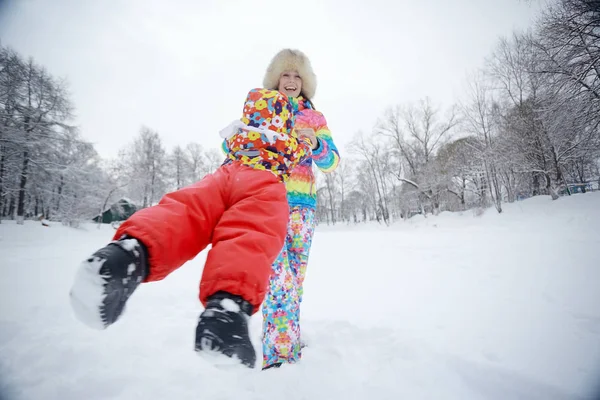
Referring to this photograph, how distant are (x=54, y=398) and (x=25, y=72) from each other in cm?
1486

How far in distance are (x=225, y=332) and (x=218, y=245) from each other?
0.29m

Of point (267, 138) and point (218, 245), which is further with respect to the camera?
point (267, 138)

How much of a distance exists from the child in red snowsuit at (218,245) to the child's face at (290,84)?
60 cm

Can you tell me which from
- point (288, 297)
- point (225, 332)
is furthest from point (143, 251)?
point (288, 297)

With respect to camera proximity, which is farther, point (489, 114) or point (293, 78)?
point (489, 114)

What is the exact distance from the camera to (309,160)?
1646 mm

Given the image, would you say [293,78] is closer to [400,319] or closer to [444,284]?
[400,319]

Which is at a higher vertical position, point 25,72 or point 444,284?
point 25,72

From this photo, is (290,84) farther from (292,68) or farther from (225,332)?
(225,332)

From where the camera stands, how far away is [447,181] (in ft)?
59.2

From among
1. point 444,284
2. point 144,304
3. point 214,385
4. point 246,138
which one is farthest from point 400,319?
point 144,304

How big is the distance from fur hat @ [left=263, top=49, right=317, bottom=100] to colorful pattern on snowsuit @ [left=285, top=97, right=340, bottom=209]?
135 millimetres

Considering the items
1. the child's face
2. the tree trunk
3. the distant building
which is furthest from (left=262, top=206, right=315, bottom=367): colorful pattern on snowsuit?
the distant building

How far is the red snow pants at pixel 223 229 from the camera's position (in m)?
0.78
